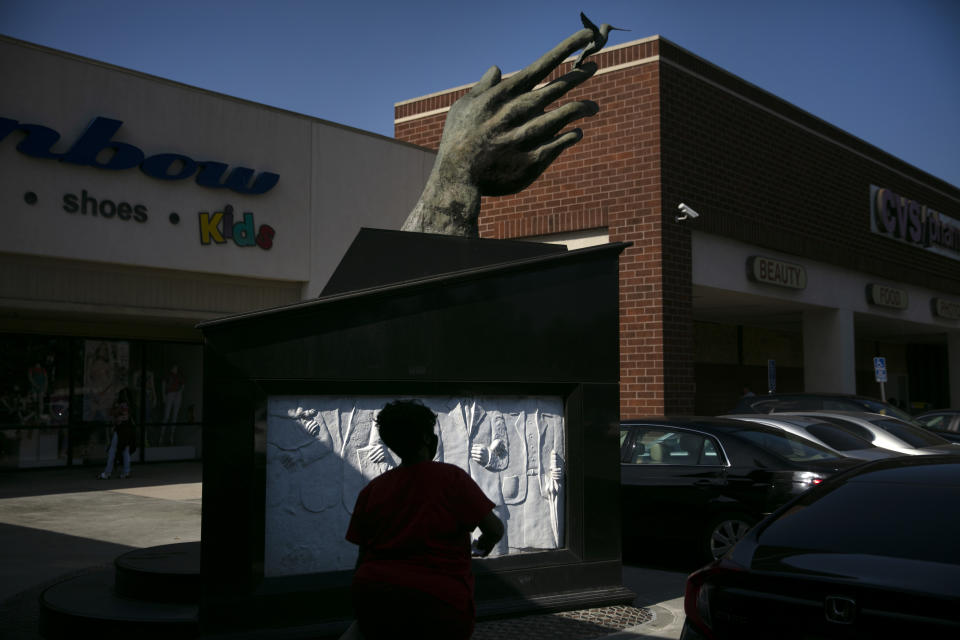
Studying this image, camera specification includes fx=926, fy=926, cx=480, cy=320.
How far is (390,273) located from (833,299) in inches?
705

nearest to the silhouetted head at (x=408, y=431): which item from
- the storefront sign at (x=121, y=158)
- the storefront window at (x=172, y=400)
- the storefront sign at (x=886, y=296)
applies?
the storefront sign at (x=121, y=158)

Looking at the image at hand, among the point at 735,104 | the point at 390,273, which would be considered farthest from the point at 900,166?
the point at 390,273

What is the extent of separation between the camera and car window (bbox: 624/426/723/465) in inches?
371

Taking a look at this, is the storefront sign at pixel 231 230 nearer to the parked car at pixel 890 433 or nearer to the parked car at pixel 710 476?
the parked car at pixel 710 476

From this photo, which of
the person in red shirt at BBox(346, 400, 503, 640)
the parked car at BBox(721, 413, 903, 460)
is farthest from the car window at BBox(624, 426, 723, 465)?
the person in red shirt at BBox(346, 400, 503, 640)

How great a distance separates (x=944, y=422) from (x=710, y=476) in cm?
1060

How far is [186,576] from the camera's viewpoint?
6.35 meters

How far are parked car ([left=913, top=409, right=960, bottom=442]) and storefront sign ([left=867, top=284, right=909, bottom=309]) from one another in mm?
6592

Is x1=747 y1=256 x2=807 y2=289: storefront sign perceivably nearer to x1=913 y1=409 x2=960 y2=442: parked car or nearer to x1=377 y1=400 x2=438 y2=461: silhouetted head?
→ x1=913 y1=409 x2=960 y2=442: parked car

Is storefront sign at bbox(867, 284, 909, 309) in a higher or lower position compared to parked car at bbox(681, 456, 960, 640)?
higher

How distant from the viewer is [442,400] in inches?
262

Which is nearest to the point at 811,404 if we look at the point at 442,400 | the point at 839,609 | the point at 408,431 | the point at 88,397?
the point at 442,400

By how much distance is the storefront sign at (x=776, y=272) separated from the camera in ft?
63.7

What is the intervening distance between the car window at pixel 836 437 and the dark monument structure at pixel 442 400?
180 inches
